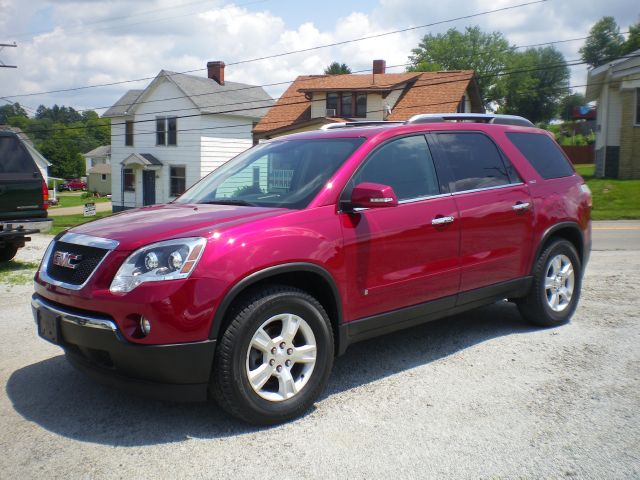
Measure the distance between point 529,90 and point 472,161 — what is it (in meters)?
79.0

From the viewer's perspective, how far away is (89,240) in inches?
157

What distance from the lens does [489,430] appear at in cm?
379

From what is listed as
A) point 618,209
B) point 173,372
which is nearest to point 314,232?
point 173,372

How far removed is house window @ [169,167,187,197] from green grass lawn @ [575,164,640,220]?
23267 mm

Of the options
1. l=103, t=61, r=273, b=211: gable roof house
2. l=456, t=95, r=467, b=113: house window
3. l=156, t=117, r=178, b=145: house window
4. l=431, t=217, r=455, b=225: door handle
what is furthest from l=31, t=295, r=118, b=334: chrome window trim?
l=156, t=117, r=178, b=145: house window

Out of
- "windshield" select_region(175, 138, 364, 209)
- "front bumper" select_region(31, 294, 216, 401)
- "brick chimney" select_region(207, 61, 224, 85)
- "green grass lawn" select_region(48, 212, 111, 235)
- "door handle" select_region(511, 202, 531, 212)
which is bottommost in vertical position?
"green grass lawn" select_region(48, 212, 111, 235)

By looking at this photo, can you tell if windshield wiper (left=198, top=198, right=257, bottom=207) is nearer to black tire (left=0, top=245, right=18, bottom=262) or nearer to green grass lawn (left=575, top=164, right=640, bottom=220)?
black tire (left=0, top=245, right=18, bottom=262)

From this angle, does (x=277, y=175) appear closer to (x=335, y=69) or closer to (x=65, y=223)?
(x=65, y=223)

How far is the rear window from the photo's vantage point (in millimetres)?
9602

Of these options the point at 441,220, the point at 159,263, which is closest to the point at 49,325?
the point at 159,263

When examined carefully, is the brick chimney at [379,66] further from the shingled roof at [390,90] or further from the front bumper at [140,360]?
the front bumper at [140,360]

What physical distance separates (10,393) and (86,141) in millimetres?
128229

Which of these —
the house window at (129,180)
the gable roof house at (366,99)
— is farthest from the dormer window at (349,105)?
the house window at (129,180)

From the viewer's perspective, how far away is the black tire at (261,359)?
3.69 m
